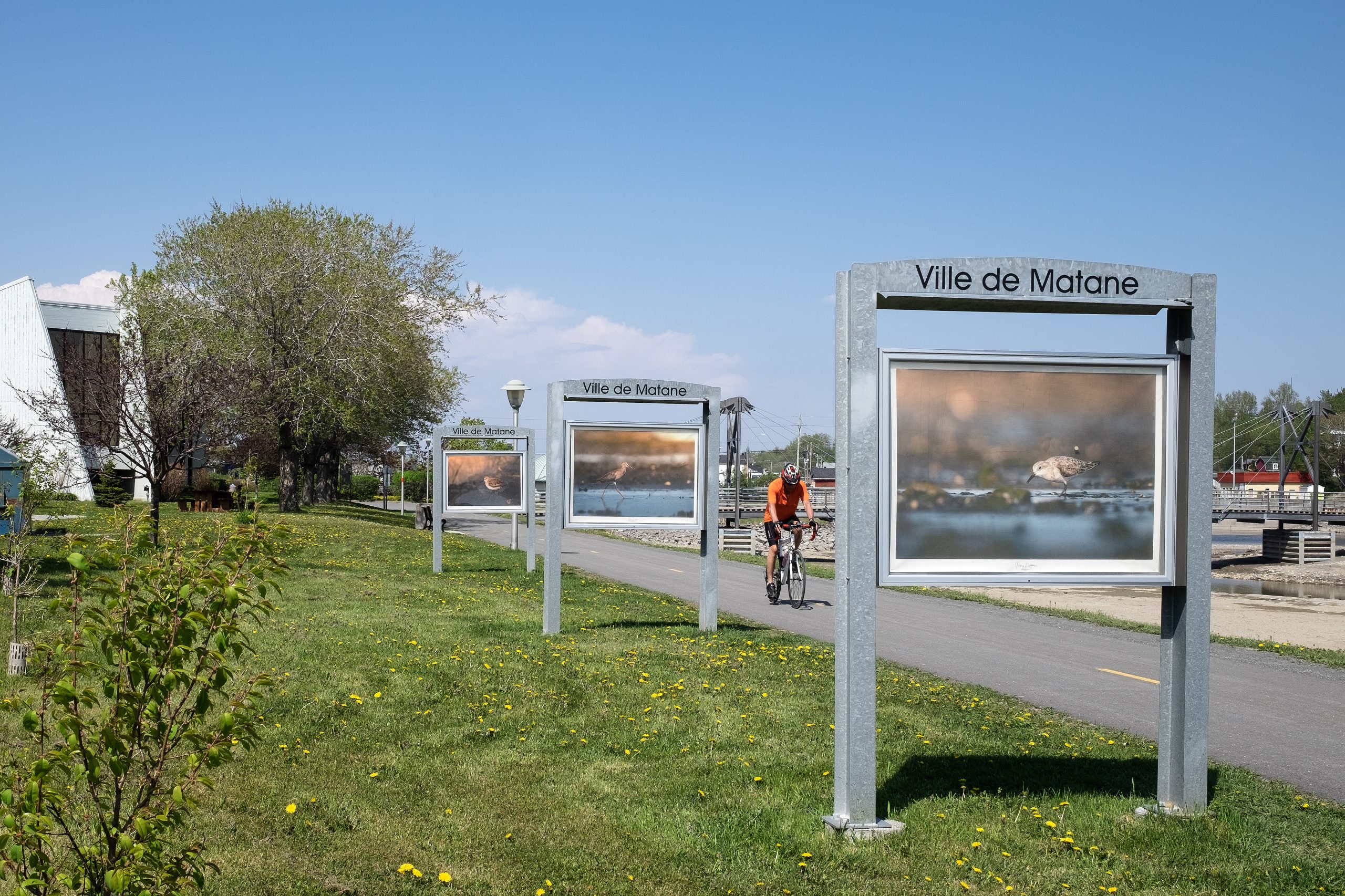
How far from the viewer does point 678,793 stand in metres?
5.77

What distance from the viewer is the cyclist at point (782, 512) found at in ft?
51.7

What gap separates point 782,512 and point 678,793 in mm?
10417

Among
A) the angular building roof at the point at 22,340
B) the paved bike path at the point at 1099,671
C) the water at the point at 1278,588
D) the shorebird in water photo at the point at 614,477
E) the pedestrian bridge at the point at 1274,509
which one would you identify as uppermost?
the angular building roof at the point at 22,340

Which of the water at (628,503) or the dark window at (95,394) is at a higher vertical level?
the dark window at (95,394)

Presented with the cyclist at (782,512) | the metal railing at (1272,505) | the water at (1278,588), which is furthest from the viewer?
the metal railing at (1272,505)

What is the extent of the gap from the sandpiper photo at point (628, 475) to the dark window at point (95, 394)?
14569 mm

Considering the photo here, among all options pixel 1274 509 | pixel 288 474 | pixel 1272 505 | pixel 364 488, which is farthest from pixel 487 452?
pixel 364 488

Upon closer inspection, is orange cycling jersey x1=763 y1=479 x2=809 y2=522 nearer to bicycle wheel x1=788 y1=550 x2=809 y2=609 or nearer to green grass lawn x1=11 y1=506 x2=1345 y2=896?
bicycle wheel x1=788 y1=550 x2=809 y2=609

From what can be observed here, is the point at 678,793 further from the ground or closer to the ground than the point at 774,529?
closer to the ground

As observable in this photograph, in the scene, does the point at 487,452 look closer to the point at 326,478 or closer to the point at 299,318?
the point at 299,318

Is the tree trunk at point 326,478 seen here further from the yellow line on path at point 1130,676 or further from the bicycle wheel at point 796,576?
the yellow line on path at point 1130,676

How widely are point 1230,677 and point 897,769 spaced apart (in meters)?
5.61

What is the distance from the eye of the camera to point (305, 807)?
5355mm

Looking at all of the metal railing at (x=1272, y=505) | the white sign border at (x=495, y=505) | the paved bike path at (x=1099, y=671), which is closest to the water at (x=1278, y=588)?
the paved bike path at (x=1099, y=671)
